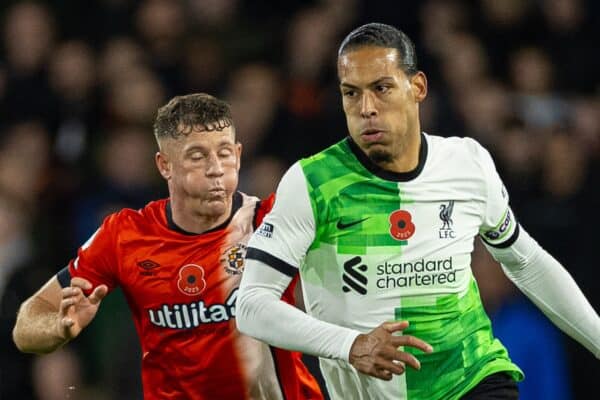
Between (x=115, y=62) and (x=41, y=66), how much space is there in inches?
23.7

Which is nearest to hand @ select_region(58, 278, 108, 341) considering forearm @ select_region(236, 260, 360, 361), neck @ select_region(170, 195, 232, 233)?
neck @ select_region(170, 195, 232, 233)

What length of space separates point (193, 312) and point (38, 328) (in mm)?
695

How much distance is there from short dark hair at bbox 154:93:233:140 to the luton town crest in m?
0.55

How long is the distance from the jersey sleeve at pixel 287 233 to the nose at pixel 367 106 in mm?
385

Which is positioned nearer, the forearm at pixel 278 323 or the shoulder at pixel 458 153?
the forearm at pixel 278 323

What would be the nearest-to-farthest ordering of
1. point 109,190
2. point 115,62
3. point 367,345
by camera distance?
point 367,345 → point 109,190 → point 115,62

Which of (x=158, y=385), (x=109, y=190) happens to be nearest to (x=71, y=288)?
(x=158, y=385)

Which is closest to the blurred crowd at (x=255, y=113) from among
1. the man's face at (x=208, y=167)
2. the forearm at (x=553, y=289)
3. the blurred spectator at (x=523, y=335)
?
the blurred spectator at (x=523, y=335)

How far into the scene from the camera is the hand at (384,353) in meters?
4.81

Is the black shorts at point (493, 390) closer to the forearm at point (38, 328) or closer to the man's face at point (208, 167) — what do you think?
the man's face at point (208, 167)

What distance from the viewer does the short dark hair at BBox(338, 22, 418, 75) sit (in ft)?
17.9

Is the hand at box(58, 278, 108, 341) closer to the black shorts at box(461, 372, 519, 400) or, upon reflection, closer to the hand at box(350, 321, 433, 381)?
the hand at box(350, 321, 433, 381)

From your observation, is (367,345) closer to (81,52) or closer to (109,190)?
(109,190)

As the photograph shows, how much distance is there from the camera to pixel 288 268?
5285 mm
